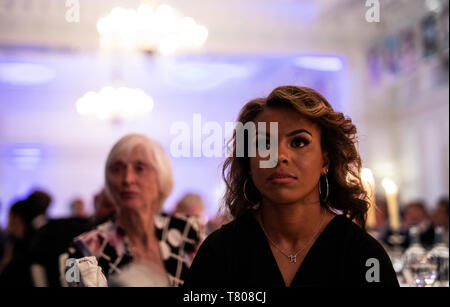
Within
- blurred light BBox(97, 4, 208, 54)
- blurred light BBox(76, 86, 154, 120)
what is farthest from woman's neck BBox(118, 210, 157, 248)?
blurred light BBox(76, 86, 154, 120)

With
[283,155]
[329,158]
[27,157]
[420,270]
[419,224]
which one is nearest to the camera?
[283,155]

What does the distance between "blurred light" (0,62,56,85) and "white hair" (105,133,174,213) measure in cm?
979

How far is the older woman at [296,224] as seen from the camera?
1.14 metres

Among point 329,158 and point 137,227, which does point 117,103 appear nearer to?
point 137,227

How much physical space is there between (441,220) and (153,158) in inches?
120

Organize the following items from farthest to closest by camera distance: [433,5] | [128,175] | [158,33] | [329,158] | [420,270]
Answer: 1. [433,5]
2. [158,33]
3. [420,270]
4. [128,175]
5. [329,158]

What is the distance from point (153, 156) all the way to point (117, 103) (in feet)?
20.7

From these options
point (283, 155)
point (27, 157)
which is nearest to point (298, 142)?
point (283, 155)

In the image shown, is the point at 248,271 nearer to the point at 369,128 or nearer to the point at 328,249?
the point at 328,249

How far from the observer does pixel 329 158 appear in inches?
49.3

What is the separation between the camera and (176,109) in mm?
12742

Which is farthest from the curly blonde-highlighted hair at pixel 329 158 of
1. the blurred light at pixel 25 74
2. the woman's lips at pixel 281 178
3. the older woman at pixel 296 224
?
the blurred light at pixel 25 74
